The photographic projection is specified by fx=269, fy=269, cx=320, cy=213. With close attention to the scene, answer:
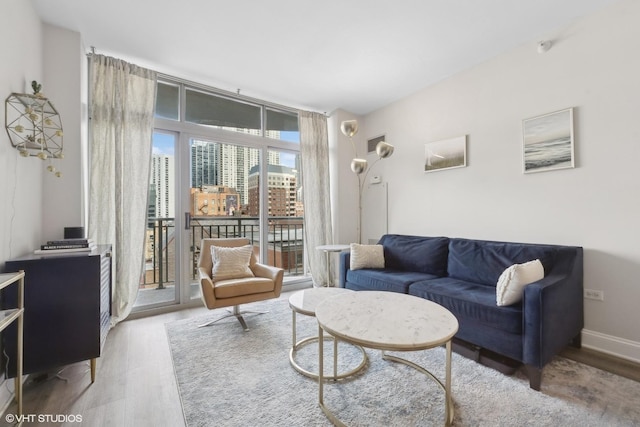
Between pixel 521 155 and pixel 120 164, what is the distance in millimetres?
3896

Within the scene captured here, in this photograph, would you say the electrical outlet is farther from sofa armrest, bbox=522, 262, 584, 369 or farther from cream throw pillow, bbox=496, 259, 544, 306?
cream throw pillow, bbox=496, 259, 544, 306

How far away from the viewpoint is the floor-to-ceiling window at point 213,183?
10.3 feet

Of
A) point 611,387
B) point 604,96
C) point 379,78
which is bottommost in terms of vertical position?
point 611,387

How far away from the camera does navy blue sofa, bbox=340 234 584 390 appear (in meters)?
1.68

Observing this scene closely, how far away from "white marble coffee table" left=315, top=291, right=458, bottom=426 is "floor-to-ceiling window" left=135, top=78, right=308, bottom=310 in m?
2.23

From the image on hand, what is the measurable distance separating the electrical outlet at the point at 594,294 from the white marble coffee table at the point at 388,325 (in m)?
1.54

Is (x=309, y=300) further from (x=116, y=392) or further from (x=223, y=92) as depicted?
(x=223, y=92)

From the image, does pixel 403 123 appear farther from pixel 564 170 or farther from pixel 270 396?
pixel 270 396

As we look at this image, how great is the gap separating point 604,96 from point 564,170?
0.60 metres

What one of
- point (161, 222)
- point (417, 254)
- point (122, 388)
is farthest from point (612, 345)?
point (161, 222)

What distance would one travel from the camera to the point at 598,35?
215cm

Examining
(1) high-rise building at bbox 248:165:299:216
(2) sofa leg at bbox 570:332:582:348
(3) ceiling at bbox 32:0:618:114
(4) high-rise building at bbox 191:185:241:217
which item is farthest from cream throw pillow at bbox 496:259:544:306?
(4) high-rise building at bbox 191:185:241:217

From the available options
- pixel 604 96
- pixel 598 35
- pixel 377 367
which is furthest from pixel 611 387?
pixel 598 35

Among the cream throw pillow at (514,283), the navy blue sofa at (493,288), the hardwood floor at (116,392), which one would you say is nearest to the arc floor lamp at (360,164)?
the navy blue sofa at (493,288)
